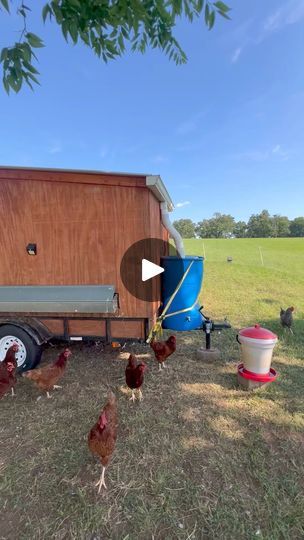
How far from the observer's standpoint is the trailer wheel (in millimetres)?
3434

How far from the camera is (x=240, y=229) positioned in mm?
89250

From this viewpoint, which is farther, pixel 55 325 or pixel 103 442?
pixel 55 325

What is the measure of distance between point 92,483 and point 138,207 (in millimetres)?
2672

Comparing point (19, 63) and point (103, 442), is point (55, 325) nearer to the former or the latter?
point (103, 442)

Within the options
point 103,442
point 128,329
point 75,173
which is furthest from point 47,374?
point 75,173

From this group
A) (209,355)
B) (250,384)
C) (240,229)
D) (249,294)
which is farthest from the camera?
(240,229)

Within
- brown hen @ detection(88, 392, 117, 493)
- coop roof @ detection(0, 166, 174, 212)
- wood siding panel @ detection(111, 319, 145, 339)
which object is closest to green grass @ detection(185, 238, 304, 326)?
wood siding panel @ detection(111, 319, 145, 339)

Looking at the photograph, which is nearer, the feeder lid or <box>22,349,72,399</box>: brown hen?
<box>22,349,72,399</box>: brown hen

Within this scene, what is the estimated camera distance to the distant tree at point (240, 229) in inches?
3444

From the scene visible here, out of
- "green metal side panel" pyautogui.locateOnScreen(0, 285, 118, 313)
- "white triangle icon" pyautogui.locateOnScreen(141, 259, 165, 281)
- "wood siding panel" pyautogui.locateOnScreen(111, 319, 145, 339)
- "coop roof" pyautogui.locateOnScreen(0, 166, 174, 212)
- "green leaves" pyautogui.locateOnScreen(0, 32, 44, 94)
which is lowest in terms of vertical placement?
"wood siding panel" pyautogui.locateOnScreen(111, 319, 145, 339)

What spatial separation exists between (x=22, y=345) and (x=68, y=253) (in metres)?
1.32

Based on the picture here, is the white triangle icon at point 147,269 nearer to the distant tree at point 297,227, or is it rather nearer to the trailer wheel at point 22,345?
the trailer wheel at point 22,345
